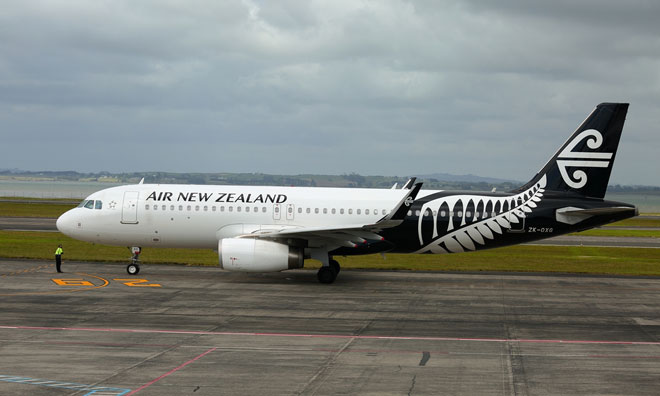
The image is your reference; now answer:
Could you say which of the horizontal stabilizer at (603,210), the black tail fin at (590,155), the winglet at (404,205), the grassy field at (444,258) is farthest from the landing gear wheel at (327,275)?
the horizontal stabilizer at (603,210)

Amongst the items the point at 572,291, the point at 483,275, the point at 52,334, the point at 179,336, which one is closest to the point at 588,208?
the point at 572,291

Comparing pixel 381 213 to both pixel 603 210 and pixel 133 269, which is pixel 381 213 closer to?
pixel 603 210

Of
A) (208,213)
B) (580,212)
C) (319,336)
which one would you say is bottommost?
(319,336)

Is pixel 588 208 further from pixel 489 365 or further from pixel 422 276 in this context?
pixel 489 365

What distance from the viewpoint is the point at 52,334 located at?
19.6 metres

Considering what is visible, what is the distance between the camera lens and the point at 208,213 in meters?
32.1

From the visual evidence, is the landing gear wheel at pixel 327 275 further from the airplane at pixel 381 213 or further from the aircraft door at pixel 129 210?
the aircraft door at pixel 129 210

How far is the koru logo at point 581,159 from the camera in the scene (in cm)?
3161

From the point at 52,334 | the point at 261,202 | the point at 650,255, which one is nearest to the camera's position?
the point at 52,334

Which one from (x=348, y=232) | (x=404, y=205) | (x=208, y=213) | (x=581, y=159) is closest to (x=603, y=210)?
(x=581, y=159)

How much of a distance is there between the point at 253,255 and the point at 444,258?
53.3ft

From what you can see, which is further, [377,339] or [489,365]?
[377,339]

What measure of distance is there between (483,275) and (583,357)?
17.3 m

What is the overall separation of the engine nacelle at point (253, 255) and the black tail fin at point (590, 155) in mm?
12744
